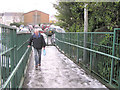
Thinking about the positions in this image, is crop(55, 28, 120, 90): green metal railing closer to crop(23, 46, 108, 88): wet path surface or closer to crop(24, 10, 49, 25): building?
crop(23, 46, 108, 88): wet path surface

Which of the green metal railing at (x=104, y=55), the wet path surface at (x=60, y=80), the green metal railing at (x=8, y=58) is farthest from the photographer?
the wet path surface at (x=60, y=80)

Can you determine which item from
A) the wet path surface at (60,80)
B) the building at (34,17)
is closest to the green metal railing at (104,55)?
the wet path surface at (60,80)

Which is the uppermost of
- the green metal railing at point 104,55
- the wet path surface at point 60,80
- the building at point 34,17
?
the building at point 34,17

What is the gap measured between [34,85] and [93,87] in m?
1.68

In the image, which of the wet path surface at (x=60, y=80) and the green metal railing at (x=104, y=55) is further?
the wet path surface at (x=60, y=80)

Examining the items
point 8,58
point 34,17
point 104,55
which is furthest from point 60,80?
point 34,17

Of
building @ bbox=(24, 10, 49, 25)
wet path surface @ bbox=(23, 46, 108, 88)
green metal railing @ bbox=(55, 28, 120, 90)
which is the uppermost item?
building @ bbox=(24, 10, 49, 25)

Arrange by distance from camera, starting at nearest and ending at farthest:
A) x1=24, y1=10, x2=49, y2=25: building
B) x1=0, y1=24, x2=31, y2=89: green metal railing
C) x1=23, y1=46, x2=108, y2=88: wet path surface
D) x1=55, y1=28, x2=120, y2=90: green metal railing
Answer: x1=0, y1=24, x2=31, y2=89: green metal railing
x1=55, y1=28, x2=120, y2=90: green metal railing
x1=23, y1=46, x2=108, y2=88: wet path surface
x1=24, y1=10, x2=49, y2=25: building

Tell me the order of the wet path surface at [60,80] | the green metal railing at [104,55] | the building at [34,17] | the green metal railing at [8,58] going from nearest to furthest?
the green metal railing at [8,58], the green metal railing at [104,55], the wet path surface at [60,80], the building at [34,17]

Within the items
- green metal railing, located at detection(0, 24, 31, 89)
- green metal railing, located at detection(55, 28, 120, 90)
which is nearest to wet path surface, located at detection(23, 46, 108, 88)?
green metal railing, located at detection(55, 28, 120, 90)

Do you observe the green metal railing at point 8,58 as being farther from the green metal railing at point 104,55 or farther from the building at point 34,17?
the building at point 34,17

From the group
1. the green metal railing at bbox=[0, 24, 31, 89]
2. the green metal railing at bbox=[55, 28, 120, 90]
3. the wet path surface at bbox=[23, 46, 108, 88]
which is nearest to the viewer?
the green metal railing at bbox=[0, 24, 31, 89]

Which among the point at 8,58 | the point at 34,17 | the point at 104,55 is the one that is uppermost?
the point at 34,17

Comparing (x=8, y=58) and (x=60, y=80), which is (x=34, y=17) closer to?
(x=60, y=80)
